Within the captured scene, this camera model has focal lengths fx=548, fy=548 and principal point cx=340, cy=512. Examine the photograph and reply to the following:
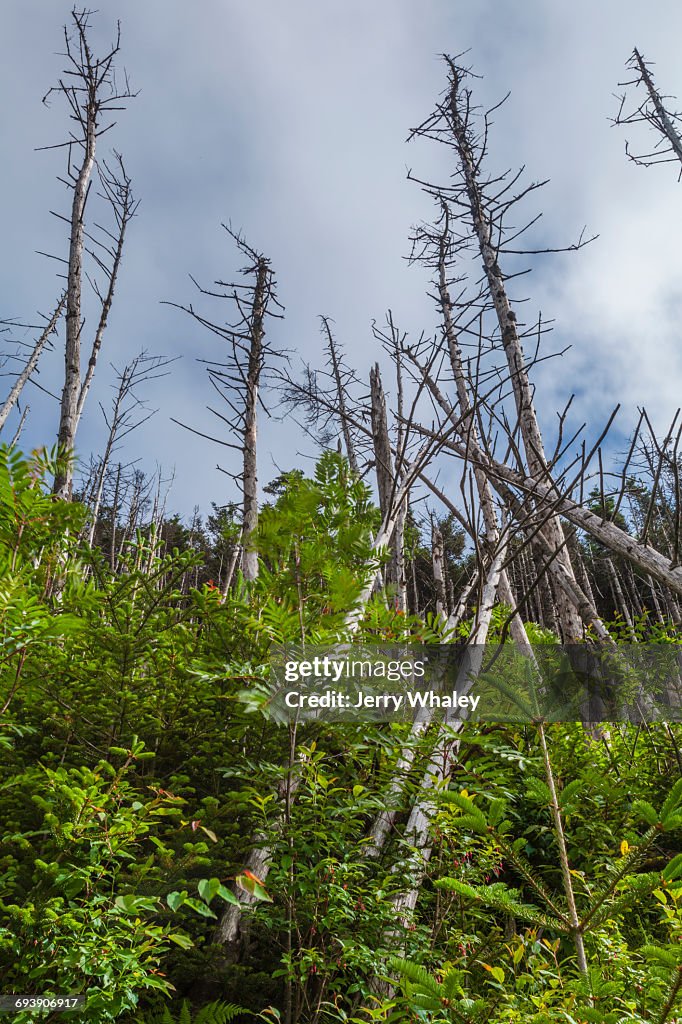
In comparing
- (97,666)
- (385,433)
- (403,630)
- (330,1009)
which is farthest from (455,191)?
(330,1009)

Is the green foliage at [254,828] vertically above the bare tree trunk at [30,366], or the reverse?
the bare tree trunk at [30,366]

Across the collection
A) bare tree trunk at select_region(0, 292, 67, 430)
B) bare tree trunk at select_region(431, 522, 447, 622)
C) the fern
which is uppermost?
bare tree trunk at select_region(0, 292, 67, 430)

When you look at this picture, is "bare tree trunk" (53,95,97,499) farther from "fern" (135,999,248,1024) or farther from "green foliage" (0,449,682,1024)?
"fern" (135,999,248,1024)

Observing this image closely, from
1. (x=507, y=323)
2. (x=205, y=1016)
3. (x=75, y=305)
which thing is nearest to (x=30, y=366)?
(x=75, y=305)

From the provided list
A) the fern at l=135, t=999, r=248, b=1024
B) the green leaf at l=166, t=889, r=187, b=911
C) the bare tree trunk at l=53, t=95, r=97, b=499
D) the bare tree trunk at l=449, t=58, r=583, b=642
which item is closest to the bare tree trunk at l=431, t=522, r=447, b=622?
the bare tree trunk at l=449, t=58, r=583, b=642

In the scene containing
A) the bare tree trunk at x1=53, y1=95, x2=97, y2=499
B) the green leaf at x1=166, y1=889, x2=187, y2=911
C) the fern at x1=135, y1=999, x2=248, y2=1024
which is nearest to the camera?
the green leaf at x1=166, y1=889, x2=187, y2=911

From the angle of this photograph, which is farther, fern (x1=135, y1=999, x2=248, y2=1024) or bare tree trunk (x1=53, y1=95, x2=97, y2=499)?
bare tree trunk (x1=53, y1=95, x2=97, y2=499)

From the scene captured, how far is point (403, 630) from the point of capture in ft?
7.57

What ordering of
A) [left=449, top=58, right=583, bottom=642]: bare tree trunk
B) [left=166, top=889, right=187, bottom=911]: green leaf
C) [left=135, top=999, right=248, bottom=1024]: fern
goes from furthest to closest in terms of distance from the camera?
[left=449, top=58, right=583, bottom=642]: bare tree trunk → [left=135, top=999, right=248, bottom=1024]: fern → [left=166, top=889, right=187, bottom=911]: green leaf

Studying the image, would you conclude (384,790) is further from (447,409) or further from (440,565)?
(440,565)

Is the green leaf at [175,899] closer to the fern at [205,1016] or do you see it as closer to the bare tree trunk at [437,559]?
the fern at [205,1016]

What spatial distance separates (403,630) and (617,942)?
47.2 inches

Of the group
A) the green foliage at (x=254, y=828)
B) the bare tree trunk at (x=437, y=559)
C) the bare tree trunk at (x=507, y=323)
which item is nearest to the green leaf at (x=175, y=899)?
the green foliage at (x=254, y=828)

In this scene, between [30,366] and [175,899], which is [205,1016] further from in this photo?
[30,366]
